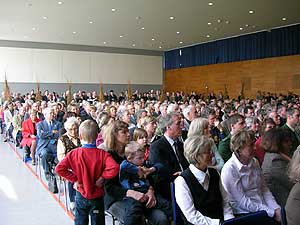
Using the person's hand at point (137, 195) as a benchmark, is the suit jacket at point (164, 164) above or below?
above

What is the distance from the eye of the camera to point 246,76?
21.8 m

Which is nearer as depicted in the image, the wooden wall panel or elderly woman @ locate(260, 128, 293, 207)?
elderly woman @ locate(260, 128, 293, 207)

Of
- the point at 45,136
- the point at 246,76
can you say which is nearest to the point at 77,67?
the point at 246,76

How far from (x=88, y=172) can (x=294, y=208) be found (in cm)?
170

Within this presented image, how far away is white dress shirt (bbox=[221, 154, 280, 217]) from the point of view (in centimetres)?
287

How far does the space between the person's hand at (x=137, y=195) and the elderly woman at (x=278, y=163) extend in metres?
1.08

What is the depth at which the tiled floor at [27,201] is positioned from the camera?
14.0 ft

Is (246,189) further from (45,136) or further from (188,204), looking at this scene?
(45,136)

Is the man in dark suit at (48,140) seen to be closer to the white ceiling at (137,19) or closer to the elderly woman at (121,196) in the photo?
the elderly woman at (121,196)

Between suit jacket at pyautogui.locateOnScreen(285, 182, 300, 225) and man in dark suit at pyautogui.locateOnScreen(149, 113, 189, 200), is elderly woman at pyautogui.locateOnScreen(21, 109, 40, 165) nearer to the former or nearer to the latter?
man in dark suit at pyautogui.locateOnScreen(149, 113, 189, 200)

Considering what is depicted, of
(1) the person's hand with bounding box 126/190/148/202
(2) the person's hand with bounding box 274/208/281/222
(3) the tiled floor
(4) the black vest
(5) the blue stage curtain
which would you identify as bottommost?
(3) the tiled floor

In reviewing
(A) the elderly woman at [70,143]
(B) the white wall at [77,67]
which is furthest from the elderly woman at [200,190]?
(B) the white wall at [77,67]

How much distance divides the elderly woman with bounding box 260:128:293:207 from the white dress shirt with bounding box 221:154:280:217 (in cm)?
12

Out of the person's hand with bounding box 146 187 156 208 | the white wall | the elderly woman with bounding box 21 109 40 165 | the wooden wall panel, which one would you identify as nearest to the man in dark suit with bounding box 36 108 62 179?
the elderly woman with bounding box 21 109 40 165
